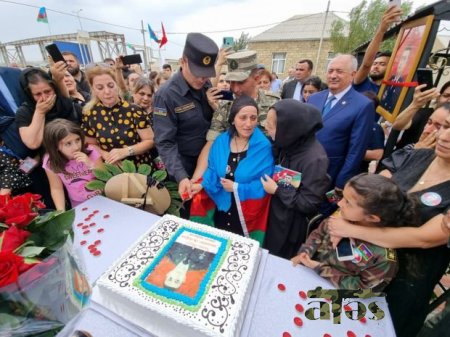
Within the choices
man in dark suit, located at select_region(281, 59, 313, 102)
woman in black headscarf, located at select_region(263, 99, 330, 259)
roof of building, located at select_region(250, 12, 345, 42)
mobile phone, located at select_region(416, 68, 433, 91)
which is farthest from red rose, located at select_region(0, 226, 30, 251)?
roof of building, located at select_region(250, 12, 345, 42)

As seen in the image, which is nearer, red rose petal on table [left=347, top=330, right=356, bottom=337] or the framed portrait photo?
red rose petal on table [left=347, top=330, right=356, bottom=337]

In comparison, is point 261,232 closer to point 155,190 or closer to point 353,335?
point 155,190

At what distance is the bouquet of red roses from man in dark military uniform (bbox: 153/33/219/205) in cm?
124

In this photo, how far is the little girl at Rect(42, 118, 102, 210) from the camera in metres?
1.73

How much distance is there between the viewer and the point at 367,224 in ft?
3.75

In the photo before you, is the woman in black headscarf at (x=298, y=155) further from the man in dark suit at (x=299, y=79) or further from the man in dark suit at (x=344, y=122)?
the man in dark suit at (x=299, y=79)

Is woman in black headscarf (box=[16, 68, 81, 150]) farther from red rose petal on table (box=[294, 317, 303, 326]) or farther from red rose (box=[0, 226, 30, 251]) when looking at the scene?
red rose petal on table (box=[294, 317, 303, 326])

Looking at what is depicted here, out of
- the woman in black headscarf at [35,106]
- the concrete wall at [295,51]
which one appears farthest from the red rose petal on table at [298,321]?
the concrete wall at [295,51]

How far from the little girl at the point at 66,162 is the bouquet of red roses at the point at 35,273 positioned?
1.19 m

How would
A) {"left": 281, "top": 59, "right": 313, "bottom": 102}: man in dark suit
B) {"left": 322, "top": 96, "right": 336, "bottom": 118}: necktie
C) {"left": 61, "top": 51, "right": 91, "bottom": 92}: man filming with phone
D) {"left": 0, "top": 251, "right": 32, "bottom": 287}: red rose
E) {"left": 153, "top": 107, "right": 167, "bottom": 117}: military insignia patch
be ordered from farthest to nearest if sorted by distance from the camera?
{"left": 281, "top": 59, "right": 313, "bottom": 102}: man in dark suit < {"left": 61, "top": 51, "right": 91, "bottom": 92}: man filming with phone < {"left": 322, "top": 96, "right": 336, "bottom": 118}: necktie < {"left": 153, "top": 107, "right": 167, "bottom": 117}: military insignia patch < {"left": 0, "top": 251, "right": 32, "bottom": 287}: red rose

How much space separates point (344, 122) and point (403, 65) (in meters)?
0.94

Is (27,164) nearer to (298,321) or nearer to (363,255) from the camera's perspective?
(298,321)

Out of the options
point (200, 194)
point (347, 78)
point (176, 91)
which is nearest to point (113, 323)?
point (200, 194)

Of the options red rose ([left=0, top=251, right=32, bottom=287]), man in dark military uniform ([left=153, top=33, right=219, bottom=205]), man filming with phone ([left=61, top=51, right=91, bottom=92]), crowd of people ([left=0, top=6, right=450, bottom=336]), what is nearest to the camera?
red rose ([left=0, top=251, right=32, bottom=287])
